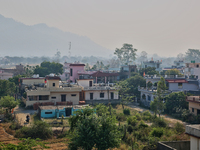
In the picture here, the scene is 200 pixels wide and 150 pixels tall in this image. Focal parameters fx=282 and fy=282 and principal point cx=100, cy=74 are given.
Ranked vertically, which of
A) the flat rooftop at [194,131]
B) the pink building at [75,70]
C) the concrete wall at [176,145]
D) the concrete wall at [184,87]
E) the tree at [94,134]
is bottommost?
the concrete wall at [176,145]

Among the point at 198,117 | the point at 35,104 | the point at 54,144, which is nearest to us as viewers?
the point at 54,144

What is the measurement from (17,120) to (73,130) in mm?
10635

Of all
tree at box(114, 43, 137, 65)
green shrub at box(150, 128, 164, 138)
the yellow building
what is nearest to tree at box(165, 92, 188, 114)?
the yellow building

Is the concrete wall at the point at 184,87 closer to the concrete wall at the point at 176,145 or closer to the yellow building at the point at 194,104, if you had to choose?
the yellow building at the point at 194,104

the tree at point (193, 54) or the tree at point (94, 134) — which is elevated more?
the tree at point (193, 54)

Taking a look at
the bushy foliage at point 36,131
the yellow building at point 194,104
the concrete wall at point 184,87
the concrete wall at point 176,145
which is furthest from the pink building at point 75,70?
the concrete wall at point 176,145

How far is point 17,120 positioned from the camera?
30.8 meters

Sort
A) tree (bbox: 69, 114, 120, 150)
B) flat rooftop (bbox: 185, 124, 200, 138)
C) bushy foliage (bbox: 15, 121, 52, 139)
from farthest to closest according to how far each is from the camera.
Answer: bushy foliage (bbox: 15, 121, 52, 139)
tree (bbox: 69, 114, 120, 150)
flat rooftop (bbox: 185, 124, 200, 138)

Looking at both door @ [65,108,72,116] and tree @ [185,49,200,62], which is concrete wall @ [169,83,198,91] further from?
tree @ [185,49,200,62]

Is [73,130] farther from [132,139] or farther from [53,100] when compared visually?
[53,100]

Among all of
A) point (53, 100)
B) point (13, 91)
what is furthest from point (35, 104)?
point (13, 91)

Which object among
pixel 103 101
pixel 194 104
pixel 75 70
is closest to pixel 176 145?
pixel 194 104

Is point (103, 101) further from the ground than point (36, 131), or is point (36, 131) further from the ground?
point (103, 101)

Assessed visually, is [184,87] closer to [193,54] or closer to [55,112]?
[55,112]
